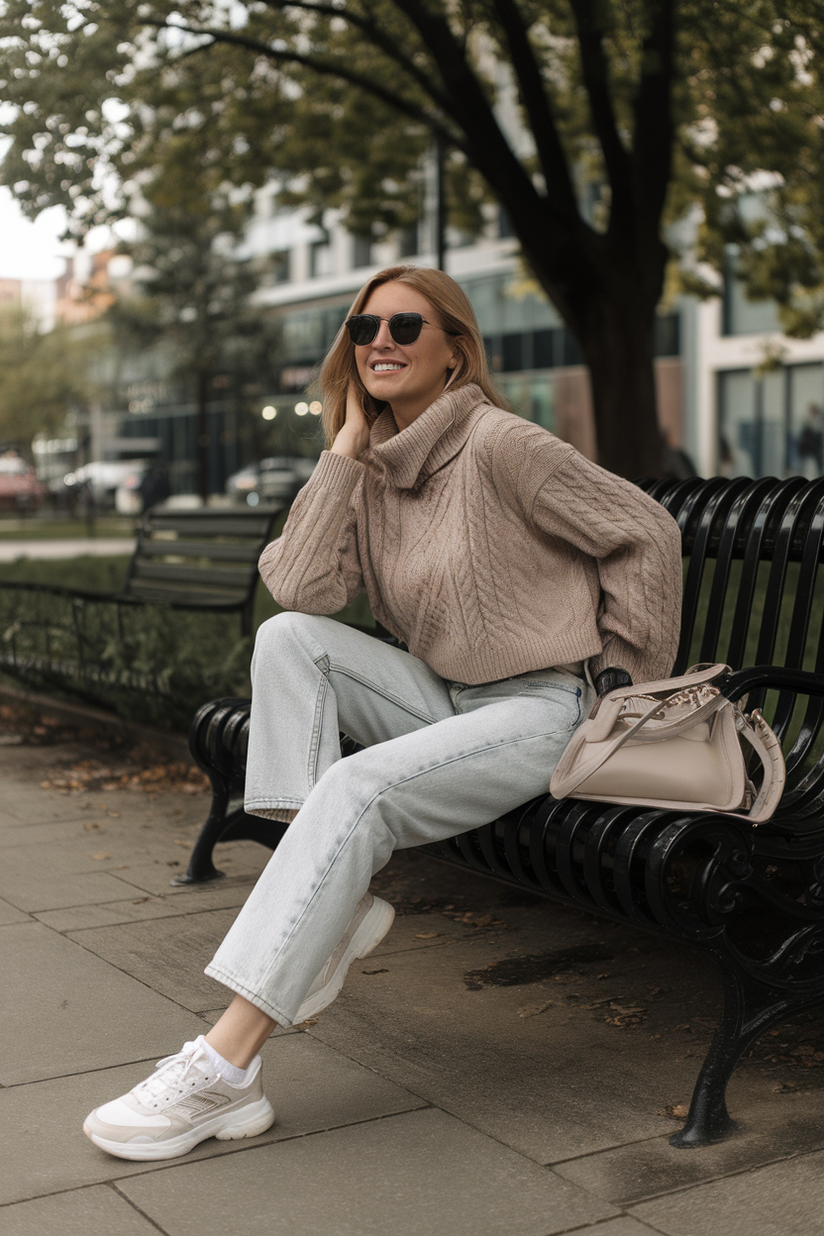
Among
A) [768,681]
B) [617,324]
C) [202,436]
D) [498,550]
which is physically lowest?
[768,681]

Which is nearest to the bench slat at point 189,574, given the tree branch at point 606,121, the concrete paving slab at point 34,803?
the concrete paving slab at point 34,803

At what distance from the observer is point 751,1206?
8.37 feet

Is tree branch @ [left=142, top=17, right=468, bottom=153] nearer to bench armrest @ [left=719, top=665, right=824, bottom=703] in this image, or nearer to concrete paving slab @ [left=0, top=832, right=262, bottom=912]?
concrete paving slab @ [left=0, top=832, right=262, bottom=912]

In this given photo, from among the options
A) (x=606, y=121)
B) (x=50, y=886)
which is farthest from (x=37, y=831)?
(x=606, y=121)

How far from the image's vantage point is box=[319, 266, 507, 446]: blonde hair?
3.47 m

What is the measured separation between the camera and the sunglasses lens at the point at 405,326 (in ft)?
11.2

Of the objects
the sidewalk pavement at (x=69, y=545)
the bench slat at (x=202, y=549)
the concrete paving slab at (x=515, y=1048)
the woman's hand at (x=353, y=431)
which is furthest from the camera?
the sidewalk pavement at (x=69, y=545)

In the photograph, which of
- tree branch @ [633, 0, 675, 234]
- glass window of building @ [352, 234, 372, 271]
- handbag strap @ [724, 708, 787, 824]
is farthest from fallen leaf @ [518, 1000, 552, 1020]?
glass window of building @ [352, 234, 372, 271]

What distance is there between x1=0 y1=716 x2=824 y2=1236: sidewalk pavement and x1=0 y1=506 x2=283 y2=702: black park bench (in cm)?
237

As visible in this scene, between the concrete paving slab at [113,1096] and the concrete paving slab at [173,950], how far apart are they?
0.29 m

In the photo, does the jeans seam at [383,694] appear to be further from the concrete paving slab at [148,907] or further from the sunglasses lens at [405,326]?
the concrete paving slab at [148,907]

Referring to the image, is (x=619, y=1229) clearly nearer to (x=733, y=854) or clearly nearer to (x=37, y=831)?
(x=733, y=854)

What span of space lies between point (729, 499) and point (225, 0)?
29.1 feet

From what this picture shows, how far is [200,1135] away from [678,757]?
3.79ft
